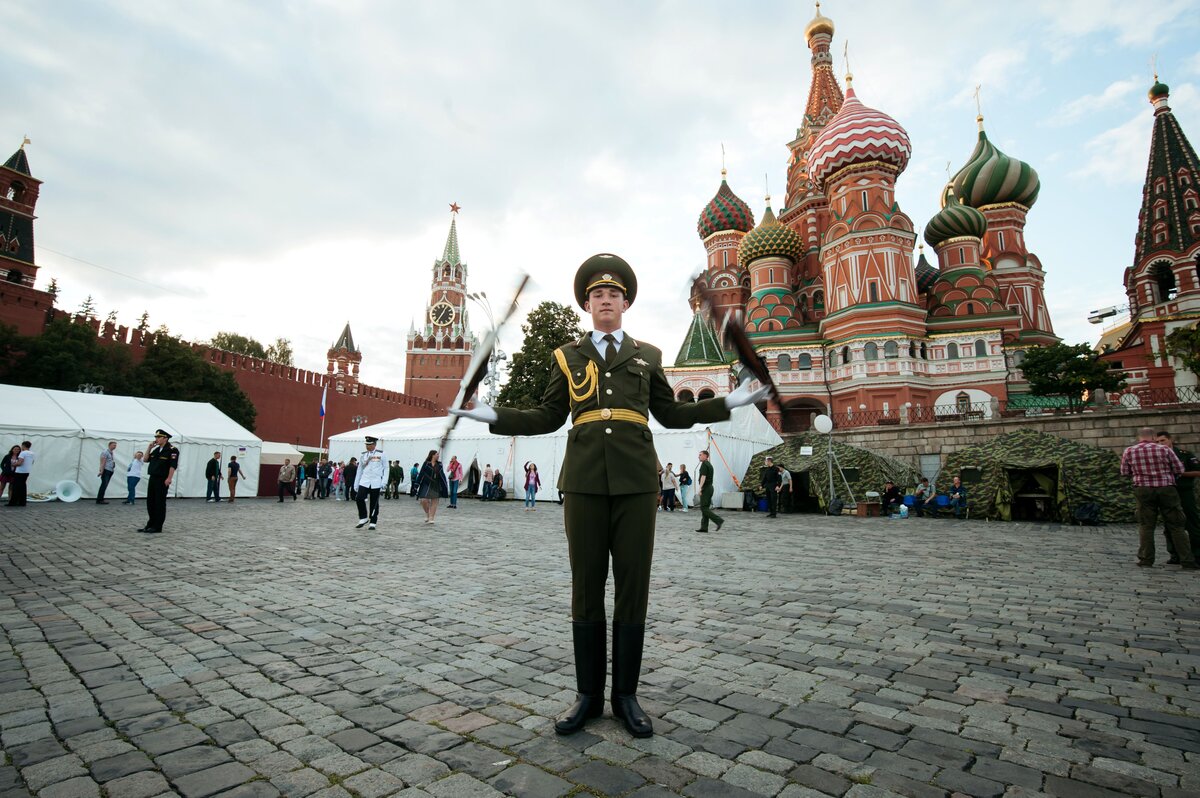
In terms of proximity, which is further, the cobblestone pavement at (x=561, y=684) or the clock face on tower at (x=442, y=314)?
the clock face on tower at (x=442, y=314)

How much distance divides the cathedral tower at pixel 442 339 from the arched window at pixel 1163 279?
243 feet

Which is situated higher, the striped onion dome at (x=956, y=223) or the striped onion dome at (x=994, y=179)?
the striped onion dome at (x=994, y=179)

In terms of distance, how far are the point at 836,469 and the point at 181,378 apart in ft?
127

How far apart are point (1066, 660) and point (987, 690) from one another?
99 cm

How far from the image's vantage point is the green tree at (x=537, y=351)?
36.8 m

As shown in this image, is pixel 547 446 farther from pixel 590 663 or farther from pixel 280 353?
pixel 280 353

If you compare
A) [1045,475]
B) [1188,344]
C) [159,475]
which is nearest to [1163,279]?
[1188,344]

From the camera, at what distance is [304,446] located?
4947cm

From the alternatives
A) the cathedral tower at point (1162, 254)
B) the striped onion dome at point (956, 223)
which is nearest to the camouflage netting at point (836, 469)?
the striped onion dome at point (956, 223)

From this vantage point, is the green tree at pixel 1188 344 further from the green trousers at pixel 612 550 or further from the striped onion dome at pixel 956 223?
the green trousers at pixel 612 550

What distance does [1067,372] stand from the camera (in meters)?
34.7

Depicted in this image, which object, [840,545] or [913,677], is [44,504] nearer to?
[840,545]

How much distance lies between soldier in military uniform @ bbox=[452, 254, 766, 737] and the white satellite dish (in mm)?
20872

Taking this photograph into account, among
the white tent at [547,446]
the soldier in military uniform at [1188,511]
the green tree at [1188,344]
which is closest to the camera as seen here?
the soldier in military uniform at [1188,511]
